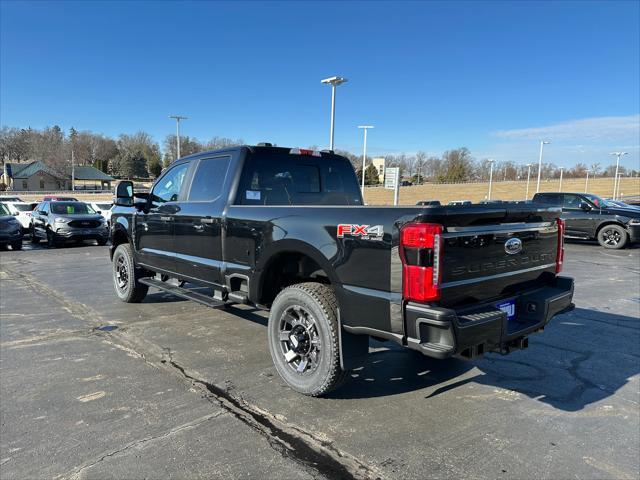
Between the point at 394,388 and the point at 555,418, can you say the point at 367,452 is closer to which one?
the point at 394,388

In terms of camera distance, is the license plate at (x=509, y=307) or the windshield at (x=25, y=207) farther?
the windshield at (x=25, y=207)

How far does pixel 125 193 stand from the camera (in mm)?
6109

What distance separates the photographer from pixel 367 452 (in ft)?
9.35

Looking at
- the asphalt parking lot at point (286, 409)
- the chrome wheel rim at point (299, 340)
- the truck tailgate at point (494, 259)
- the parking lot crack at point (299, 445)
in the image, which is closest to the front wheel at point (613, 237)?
the asphalt parking lot at point (286, 409)

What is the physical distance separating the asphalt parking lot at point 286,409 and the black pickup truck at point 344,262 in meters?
0.52

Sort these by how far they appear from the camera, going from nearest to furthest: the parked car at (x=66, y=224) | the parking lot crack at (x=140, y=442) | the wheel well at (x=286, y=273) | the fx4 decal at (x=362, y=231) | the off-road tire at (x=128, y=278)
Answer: the parking lot crack at (x=140, y=442) < the fx4 decal at (x=362, y=231) < the wheel well at (x=286, y=273) < the off-road tire at (x=128, y=278) < the parked car at (x=66, y=224)

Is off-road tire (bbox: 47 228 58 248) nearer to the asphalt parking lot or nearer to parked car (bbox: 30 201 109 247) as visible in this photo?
parked car (bbox: 30 201 109 247)

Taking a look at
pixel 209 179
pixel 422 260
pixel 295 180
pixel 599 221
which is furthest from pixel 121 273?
pixel 599 221

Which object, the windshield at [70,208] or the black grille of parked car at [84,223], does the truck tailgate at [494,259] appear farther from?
the windshield at [70,208]

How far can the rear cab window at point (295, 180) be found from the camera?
457cm

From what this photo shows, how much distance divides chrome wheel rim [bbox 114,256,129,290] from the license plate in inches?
218

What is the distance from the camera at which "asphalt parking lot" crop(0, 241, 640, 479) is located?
273cm

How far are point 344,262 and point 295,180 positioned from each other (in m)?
1.92

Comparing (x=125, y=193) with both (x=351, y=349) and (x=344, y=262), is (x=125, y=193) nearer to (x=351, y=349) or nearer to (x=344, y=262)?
(x=344, y=262)
